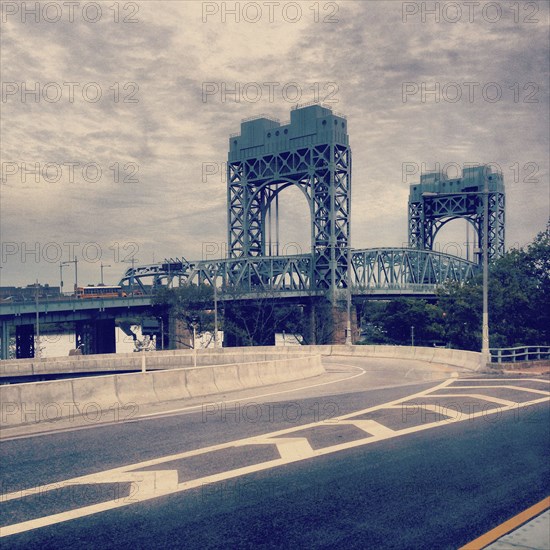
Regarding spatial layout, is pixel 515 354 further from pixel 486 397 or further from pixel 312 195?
pixel 312 195

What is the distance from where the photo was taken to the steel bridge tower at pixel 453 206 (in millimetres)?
135500

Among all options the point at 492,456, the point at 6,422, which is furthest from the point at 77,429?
the point at 492,456

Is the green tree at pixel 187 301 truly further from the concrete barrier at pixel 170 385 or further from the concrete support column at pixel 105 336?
the concrete barrier at pixel 170 385

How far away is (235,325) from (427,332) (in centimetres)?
3373

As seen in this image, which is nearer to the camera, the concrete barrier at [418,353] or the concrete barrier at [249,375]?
the concrete barrier at [249,375]

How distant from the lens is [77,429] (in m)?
13.1

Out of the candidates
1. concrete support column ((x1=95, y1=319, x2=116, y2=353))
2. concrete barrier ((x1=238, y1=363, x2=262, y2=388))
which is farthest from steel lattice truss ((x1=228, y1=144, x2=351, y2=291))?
concrete barrier ((x1=238, y1=363, x2=262, y2=388))

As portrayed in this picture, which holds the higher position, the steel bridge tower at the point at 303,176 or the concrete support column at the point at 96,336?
the steel bridge tower at the point at 303,176

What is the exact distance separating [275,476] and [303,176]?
96232mm

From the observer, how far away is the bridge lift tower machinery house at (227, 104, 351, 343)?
99188 millimetres

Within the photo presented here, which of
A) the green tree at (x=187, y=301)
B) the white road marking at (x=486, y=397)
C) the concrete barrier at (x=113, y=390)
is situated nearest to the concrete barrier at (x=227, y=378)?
the concrete barrier at (x=113, y=390)

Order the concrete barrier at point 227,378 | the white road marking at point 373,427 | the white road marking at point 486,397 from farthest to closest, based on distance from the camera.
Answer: the concrete barrier at point 227,378 < the white road marking at point 486,397 < the white road marking at point 373,427

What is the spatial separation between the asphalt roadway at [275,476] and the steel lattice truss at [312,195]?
85032 millimetres

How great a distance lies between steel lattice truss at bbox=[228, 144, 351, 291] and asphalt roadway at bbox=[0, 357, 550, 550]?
8503 cm
